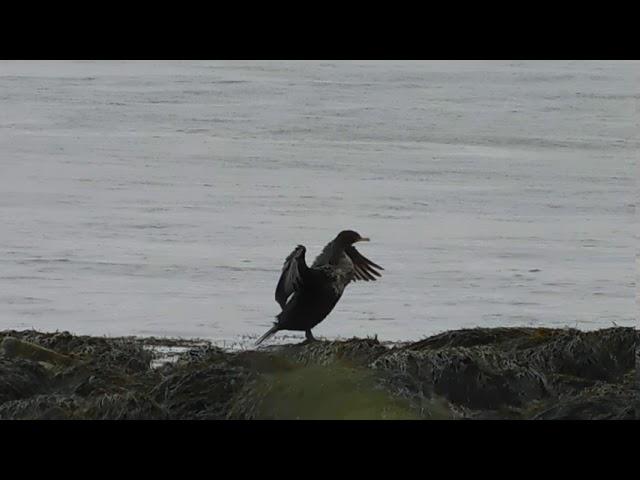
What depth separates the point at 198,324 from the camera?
6.80 meters

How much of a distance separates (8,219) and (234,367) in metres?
5.01

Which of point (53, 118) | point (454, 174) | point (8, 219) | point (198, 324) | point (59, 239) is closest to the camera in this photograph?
point (198, 324)

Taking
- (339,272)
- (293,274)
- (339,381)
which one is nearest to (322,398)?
(339,381)

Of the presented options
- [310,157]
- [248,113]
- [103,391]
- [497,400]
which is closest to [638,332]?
[497,400]

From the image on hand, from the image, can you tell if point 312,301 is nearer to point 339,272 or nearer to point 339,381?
point 339,272

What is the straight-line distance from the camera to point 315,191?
10883mm

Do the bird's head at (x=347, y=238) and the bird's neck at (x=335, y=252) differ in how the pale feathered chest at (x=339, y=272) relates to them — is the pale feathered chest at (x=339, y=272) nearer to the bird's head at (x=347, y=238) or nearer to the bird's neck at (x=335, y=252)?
the bird's neck at (x=335, y=252)

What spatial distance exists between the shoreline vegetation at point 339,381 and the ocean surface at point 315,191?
109 centimetres

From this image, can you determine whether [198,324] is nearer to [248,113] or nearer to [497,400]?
[497,400]

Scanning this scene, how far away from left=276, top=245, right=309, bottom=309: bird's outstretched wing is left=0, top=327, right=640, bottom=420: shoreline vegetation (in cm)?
24

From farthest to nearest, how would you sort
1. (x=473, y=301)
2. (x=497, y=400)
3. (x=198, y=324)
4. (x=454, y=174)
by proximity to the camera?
(x=454, y=174)
(x=473, y=301)
(x=198, y=324)
(x=497, y=400)

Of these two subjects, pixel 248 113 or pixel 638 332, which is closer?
pixel 638 332

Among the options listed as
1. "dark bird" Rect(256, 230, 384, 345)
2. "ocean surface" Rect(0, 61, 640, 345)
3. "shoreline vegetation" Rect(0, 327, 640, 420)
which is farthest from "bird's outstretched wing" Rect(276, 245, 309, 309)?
"ocean surface" Rect(0, 61, 640, 345)

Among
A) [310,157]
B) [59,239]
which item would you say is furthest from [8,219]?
[310,157]
